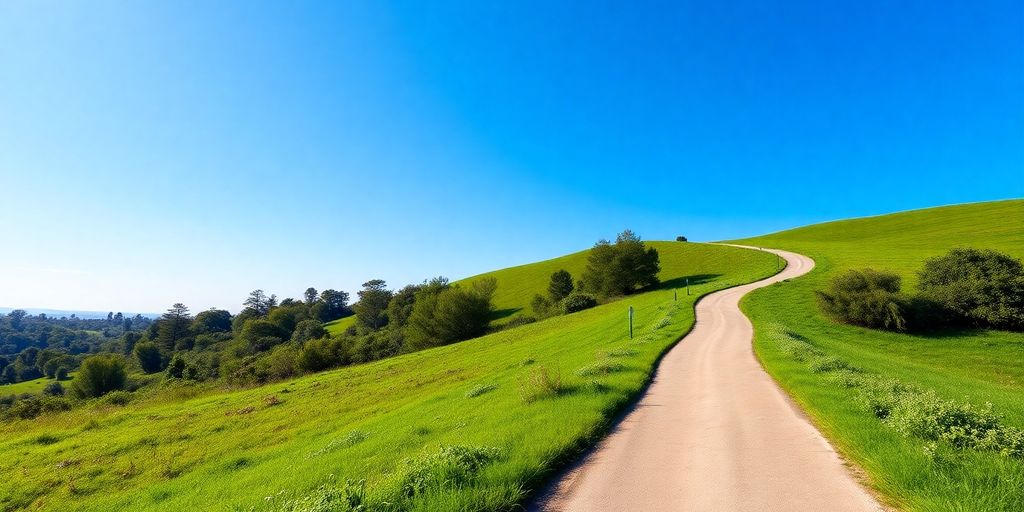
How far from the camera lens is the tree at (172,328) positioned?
A: 114188 millimetres

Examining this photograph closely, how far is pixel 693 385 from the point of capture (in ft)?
39.7

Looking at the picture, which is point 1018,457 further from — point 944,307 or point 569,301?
point 569,301

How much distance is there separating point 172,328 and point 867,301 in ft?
498

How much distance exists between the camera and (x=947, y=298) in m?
28.6

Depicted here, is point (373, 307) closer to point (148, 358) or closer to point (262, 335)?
point (262, 335)

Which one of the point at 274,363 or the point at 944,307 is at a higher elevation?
the point at 944,307

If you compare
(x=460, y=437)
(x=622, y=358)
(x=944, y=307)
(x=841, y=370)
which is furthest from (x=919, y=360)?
(x=460, y=437)

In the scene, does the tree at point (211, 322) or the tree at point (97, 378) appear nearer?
the tree at point (97, 378)

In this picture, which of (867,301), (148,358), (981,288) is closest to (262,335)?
(148,358)

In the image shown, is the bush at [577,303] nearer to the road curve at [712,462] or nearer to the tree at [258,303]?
the road curve at [712,462]

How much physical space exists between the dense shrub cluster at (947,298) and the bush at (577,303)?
28380 mm

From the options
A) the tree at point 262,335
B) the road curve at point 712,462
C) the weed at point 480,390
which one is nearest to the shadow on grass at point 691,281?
the weed at point 480,390

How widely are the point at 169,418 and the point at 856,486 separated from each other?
100 feet

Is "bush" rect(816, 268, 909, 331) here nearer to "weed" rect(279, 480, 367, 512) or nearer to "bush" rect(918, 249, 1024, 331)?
"bush" rect(918, 249, 1024, 331)
